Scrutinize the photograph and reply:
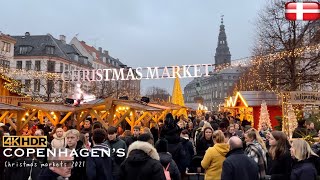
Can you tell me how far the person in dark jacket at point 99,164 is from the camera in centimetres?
565

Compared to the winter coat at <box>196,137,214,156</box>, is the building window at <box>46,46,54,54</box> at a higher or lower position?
higher

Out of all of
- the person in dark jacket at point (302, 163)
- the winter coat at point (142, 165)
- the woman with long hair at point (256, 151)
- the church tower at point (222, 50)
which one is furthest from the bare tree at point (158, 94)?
the winter coat at point (142, 165)

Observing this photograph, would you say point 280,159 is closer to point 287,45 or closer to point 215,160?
point 215,160

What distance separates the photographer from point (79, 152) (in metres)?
5.96

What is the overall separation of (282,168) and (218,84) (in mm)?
137088

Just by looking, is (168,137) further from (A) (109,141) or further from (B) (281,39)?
(B) (281,39)

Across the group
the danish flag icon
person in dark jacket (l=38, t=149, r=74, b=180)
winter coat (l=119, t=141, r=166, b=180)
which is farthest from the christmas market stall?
person in dark jacket (l=38, t=149, r=74, b=180)

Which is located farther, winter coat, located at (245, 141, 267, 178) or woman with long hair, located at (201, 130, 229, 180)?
winter coat, located at (245, 141, 267, 178)

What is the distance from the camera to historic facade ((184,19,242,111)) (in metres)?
137

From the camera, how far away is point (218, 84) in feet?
466

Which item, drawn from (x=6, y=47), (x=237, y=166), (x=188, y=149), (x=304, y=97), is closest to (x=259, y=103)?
(x=304, y=97)

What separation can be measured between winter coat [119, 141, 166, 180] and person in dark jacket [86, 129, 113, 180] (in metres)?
0.50

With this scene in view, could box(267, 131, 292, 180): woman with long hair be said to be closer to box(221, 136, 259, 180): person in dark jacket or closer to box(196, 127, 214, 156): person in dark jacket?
box(221, 136, 259, 180): person in dark jacket

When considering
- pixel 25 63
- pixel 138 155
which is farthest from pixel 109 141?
pixel 25 63
